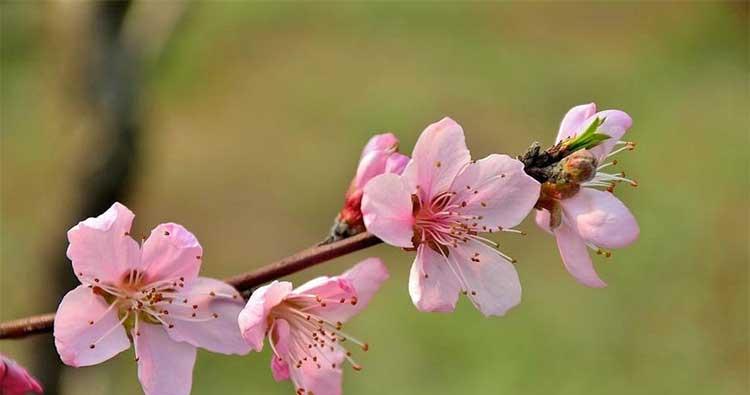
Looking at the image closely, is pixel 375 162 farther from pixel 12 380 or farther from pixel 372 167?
pixel 12 380

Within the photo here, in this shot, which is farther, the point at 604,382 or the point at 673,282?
the point at 673,282

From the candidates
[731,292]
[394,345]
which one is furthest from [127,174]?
[731,292]

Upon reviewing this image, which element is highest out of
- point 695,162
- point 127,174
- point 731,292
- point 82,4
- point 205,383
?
point 82,4

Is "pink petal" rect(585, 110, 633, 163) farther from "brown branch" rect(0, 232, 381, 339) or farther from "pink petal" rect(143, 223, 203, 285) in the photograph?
"pink petal" rect(143, 223, 203, 285)

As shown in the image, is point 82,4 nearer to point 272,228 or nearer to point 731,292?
point 272,228

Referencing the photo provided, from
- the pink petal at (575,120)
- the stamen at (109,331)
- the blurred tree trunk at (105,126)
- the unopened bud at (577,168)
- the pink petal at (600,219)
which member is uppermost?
the pink petal at (575,120)

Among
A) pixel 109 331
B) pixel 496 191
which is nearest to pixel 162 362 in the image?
pixel 109 331

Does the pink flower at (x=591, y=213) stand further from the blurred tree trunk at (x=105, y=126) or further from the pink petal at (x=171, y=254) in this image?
the blurred tree trunk at (x=105, y=126)

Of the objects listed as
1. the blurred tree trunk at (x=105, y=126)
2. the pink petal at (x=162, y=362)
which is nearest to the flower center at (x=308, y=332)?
the pink petal at (x=162, y=362)
